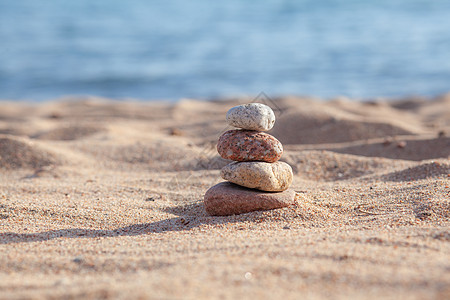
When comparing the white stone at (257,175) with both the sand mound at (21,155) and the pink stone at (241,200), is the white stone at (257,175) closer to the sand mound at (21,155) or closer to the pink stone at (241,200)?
the pink stone at (241,200)

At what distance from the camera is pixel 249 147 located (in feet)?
13.1

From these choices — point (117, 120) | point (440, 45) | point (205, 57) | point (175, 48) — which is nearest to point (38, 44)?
point (175, 48)

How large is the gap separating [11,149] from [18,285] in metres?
4.18

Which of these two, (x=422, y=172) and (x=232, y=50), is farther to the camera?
(x=232, y=50)

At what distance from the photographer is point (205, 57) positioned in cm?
1803

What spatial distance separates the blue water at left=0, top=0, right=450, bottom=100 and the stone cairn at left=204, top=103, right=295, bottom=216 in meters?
10.1

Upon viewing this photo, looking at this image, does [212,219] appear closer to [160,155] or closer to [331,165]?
[331,165]

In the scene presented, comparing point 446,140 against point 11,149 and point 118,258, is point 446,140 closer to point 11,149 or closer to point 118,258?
point 118,258

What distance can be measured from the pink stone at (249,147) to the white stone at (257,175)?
0.20ft

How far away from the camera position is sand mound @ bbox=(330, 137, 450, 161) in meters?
6.21

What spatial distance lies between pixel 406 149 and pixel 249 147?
3.21 m

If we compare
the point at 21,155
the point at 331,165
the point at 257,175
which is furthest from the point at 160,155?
the point at 257,175

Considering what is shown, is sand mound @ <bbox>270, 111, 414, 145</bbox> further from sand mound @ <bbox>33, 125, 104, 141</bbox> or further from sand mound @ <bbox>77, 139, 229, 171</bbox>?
sand mound @ <bbox>33, 125, 104, 141</bbox>

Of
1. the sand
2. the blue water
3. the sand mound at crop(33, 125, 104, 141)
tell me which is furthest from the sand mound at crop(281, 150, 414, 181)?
the blue water
